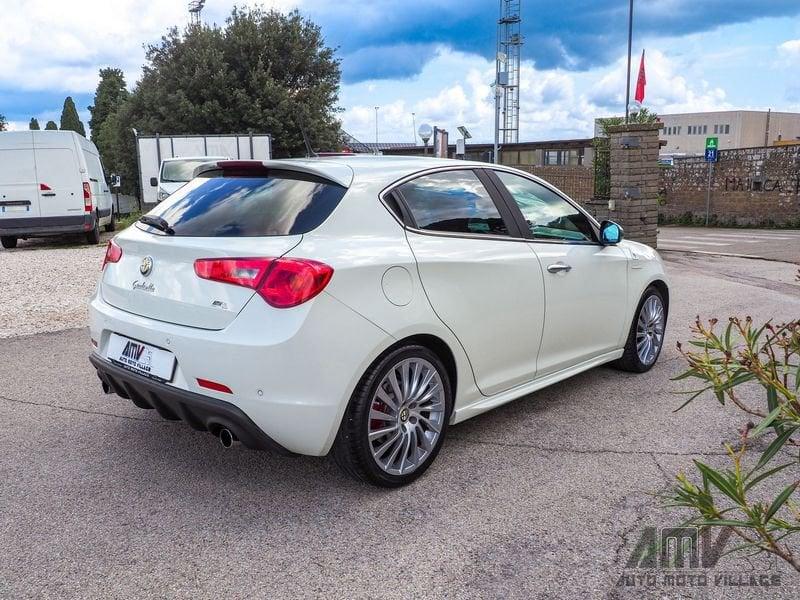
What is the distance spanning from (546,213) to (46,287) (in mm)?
7582

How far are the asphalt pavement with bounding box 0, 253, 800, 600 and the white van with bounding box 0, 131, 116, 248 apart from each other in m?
10.7

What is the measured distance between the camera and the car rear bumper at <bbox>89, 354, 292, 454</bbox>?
9.88ft

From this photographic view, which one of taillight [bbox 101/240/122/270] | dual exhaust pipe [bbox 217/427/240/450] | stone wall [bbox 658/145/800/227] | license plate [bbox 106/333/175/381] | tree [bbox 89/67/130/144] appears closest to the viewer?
dual exhaust pipe [bbox 217/427/240/450]

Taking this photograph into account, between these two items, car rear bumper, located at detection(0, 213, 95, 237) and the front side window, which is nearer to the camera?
the front side window

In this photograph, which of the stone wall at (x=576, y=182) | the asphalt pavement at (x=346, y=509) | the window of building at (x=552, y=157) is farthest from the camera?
the window of building at (x=552, y=157)

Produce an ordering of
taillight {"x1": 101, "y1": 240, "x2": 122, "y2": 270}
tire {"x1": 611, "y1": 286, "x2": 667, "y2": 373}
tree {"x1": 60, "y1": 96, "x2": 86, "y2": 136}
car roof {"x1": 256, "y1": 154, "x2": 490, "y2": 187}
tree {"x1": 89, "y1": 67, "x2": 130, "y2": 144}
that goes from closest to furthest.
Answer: car roof {"x1": 256, "y1": 154, "x2": 490, "y2": 187}, taillight {"x1": 101, "y1": 240, "x2": 122, "y2": 270}, tire {"x1": 611, "y1": 286, "x2": 667, "y2": 373}, tree {"x1": 89, "y1": 67, "x2": 130, "y2": 144}, tree {"x1": 60, "y1": 96, "x2": 86, "y2": 136}

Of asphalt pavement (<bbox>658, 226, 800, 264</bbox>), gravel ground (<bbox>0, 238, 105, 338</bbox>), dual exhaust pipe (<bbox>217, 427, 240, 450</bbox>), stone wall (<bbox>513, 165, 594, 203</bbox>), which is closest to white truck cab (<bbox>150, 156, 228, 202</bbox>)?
gravel ground (<bbox>0, 238, 105, 338</bbox>)

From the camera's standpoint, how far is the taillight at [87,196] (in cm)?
1449

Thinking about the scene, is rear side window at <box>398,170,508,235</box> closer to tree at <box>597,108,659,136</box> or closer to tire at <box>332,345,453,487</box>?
tire at <box>332,345,453,487</box>

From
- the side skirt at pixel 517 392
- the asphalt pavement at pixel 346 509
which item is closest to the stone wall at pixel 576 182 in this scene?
the side skirt at pixel 517 392

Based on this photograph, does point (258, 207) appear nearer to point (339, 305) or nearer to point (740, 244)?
point (339, 305)

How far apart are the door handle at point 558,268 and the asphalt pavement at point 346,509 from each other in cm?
92

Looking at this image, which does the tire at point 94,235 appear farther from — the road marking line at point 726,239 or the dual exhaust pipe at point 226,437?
the road marking line at point 726,239

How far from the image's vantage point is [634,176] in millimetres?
12891
